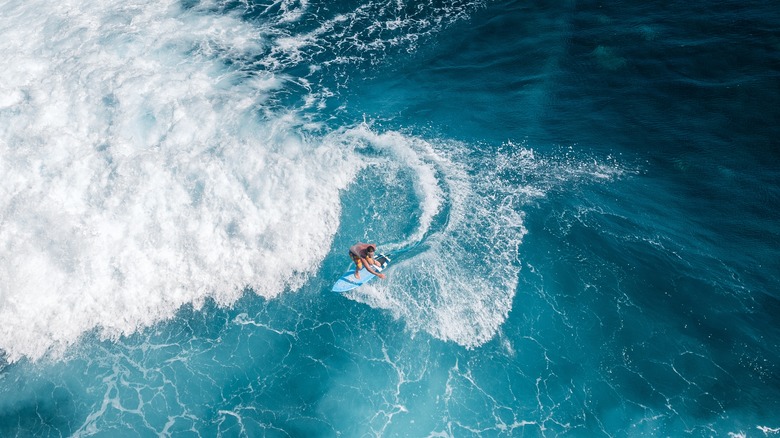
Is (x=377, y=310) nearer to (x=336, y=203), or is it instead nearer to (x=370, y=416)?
(x=370, y=416)

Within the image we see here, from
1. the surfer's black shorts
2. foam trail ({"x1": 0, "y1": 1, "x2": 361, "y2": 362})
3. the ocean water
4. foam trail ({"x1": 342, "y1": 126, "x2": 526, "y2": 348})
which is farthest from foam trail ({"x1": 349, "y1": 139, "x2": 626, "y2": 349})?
foam trail ({"x1": 0, "y1": 1, "x2": 361, "y2": 362})

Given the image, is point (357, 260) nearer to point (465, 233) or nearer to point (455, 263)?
point (455, 263)

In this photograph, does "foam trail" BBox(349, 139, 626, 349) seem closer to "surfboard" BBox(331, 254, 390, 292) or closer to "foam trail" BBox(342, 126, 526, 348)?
"foam trail" BBox(342, 126, 526, 348)

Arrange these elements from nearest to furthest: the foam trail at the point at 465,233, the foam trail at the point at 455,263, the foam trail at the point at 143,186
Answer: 1. the foam trail at the point at 455,263
2. the foam trail at the point at 465,233
3. the foam trail at the point at 143,186

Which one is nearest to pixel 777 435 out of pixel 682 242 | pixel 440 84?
pixel 682 242

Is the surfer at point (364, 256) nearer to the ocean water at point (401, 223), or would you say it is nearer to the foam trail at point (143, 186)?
the ocean water at point (401, 223)

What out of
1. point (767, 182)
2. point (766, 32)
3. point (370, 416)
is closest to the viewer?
point (370, 416)

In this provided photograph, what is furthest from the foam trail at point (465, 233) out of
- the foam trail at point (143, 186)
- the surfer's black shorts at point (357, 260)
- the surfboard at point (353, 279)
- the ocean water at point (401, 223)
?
Answer: the foam trail at point (143, 186)
